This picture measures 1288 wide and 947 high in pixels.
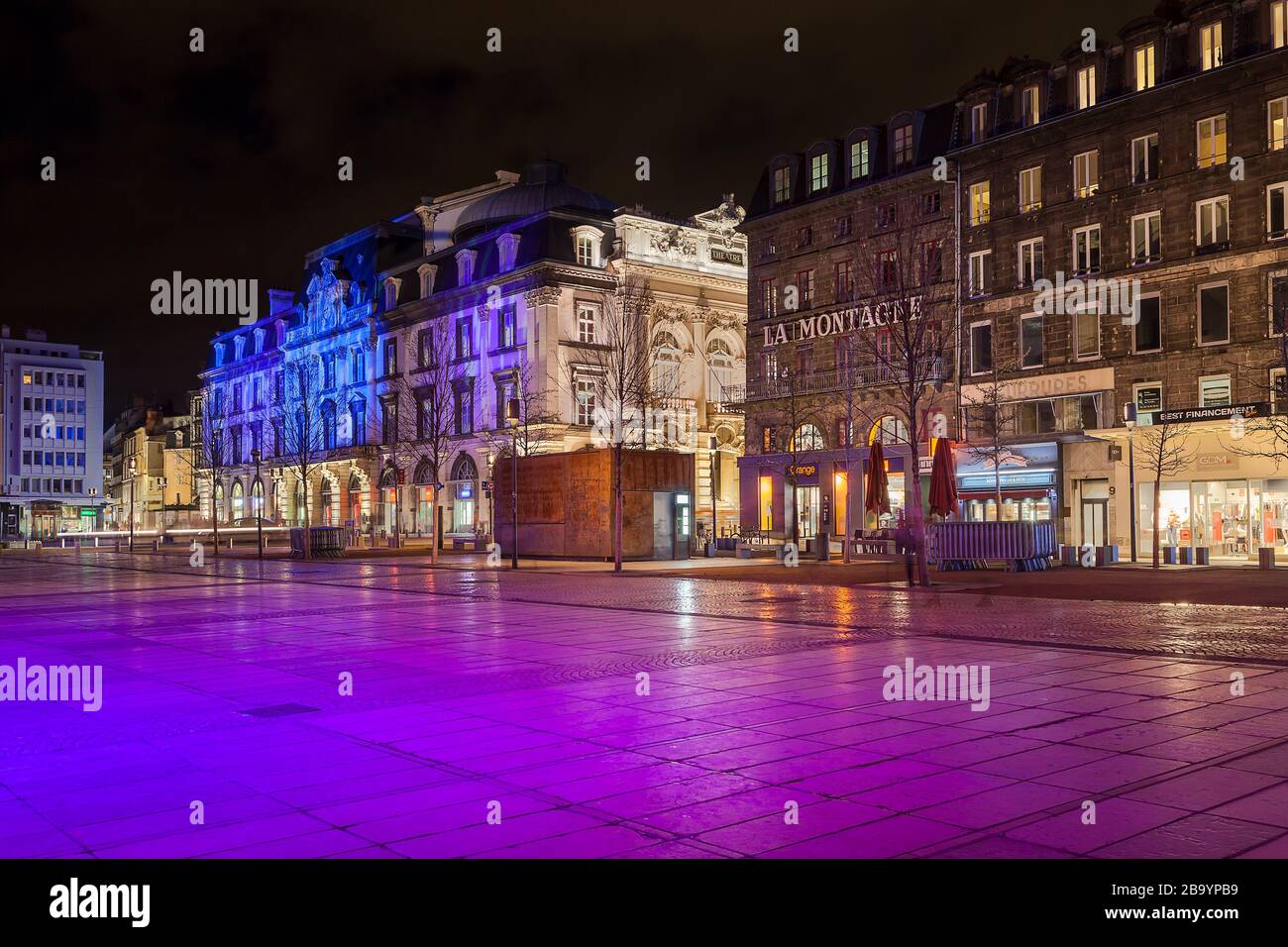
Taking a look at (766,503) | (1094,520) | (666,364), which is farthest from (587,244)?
(1094,520)

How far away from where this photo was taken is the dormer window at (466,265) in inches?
2869

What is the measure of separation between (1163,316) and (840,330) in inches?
565

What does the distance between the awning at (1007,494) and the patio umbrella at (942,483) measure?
2057cm

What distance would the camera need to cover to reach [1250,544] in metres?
39.2

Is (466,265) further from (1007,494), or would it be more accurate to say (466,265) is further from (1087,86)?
(1087,86)

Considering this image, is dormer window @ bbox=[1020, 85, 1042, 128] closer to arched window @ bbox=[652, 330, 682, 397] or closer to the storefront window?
the storefront window

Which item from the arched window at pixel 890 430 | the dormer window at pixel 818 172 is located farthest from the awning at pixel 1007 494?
the dormer window at pixel 818 172

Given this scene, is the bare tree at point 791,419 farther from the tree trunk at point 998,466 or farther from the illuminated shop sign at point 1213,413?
the illuminated shop sign at point 1213,413

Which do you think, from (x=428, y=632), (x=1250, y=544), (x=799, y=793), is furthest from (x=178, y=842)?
(x=1250, y=544)

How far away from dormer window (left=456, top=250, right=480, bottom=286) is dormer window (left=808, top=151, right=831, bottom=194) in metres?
26.1
